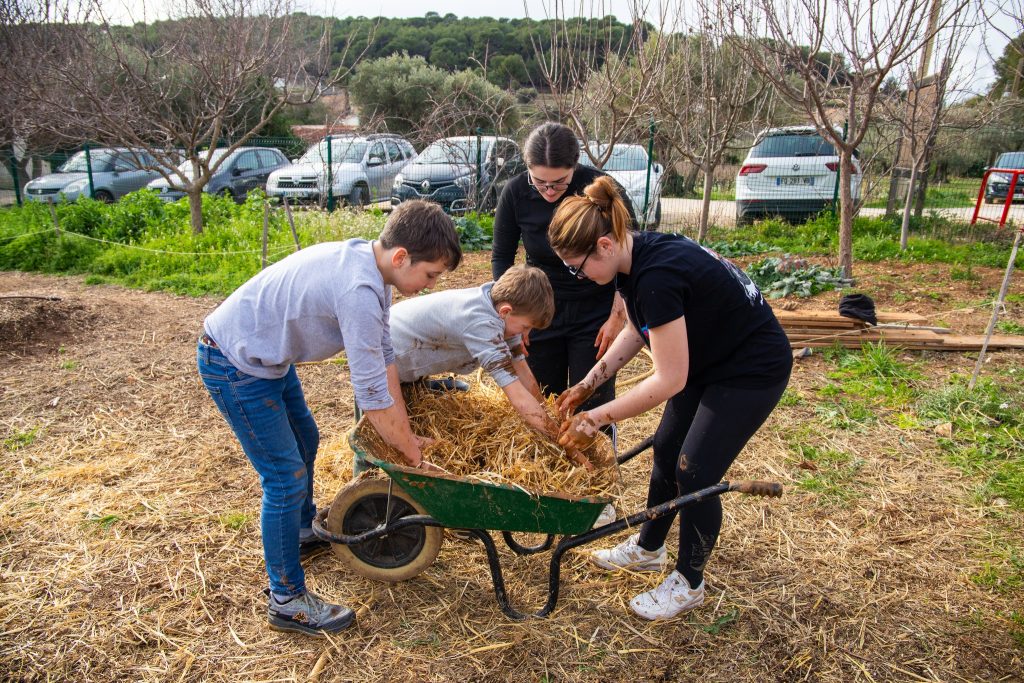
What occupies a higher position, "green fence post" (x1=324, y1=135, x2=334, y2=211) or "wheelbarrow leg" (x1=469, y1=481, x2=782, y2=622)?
"green fence post" (x1=324, y1=135, x2=334, y2=211)

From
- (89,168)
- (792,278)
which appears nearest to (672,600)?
(792,278)

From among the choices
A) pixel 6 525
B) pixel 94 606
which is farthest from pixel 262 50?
pixel 94 606

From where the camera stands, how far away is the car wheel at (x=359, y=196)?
12117 millimetres

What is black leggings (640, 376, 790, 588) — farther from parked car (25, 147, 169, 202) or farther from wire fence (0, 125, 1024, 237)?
parked car (25, 147, 169, 202)

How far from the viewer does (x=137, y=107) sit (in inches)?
371

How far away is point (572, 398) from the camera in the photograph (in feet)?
8.61

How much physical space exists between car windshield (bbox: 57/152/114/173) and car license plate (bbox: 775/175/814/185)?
12436 millimetres

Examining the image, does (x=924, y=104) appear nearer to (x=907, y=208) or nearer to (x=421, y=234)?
(x=907, y=208)

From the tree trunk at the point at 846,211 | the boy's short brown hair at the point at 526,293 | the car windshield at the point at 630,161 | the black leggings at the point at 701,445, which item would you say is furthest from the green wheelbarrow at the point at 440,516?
the car windshield at the point at 630,161

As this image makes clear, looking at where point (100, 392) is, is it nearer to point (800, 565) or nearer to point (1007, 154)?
point (800, 565)

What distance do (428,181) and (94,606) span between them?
9.70 m

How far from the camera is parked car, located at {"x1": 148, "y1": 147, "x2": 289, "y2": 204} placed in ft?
43.2

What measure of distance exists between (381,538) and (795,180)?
34.5 feet

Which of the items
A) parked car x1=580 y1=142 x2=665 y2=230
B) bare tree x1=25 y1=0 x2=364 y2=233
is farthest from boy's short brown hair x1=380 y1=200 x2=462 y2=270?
parked car x1=580 y1=142 x2=665 y2=230
